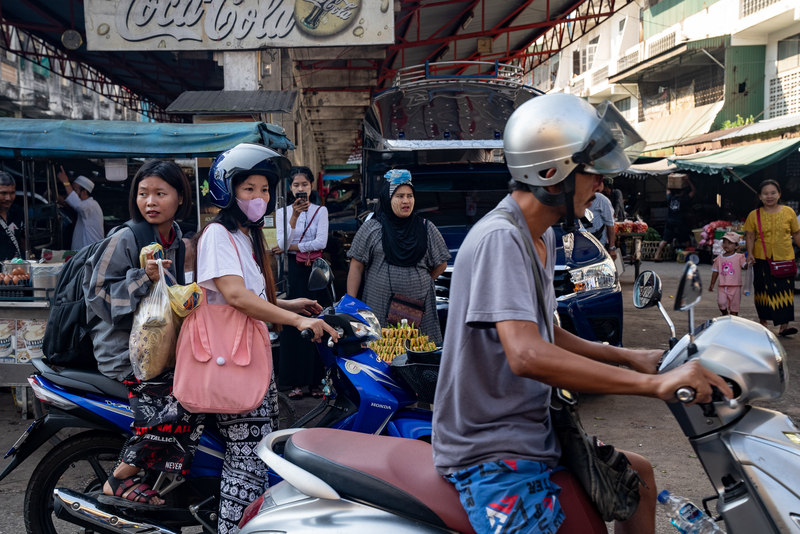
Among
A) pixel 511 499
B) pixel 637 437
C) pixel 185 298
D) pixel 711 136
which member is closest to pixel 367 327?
pixel 185 298

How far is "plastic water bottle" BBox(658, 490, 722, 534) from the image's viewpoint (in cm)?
151

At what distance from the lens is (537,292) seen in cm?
156

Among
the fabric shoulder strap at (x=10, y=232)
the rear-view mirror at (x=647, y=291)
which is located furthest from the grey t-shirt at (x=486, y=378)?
the fabric shoulder strap at (x=10, y=232)

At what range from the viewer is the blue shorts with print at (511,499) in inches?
58.2

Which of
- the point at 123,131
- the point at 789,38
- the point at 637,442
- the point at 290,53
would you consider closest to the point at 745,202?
the point at 789,38

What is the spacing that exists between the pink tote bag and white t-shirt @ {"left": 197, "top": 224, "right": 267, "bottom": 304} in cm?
9

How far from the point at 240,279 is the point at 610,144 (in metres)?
1.48

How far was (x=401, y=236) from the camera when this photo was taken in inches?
179

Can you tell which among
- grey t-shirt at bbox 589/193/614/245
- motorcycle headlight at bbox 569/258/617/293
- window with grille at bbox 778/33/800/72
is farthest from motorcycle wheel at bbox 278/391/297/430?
window with grille at bbox 778/33/800/72

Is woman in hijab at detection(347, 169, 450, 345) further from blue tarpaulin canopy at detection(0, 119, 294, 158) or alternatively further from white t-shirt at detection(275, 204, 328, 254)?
blue tarpaulin canopy at detection(0, 119, 294, 158)

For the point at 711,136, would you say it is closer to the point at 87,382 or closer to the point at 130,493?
the point at 87,382

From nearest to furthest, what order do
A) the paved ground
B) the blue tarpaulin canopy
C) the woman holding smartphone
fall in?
the paved ground, the woman holding smartphone, the blue tarpaulin canopy

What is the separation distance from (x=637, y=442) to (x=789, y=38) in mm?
20641

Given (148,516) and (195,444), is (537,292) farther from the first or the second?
(148,516)
